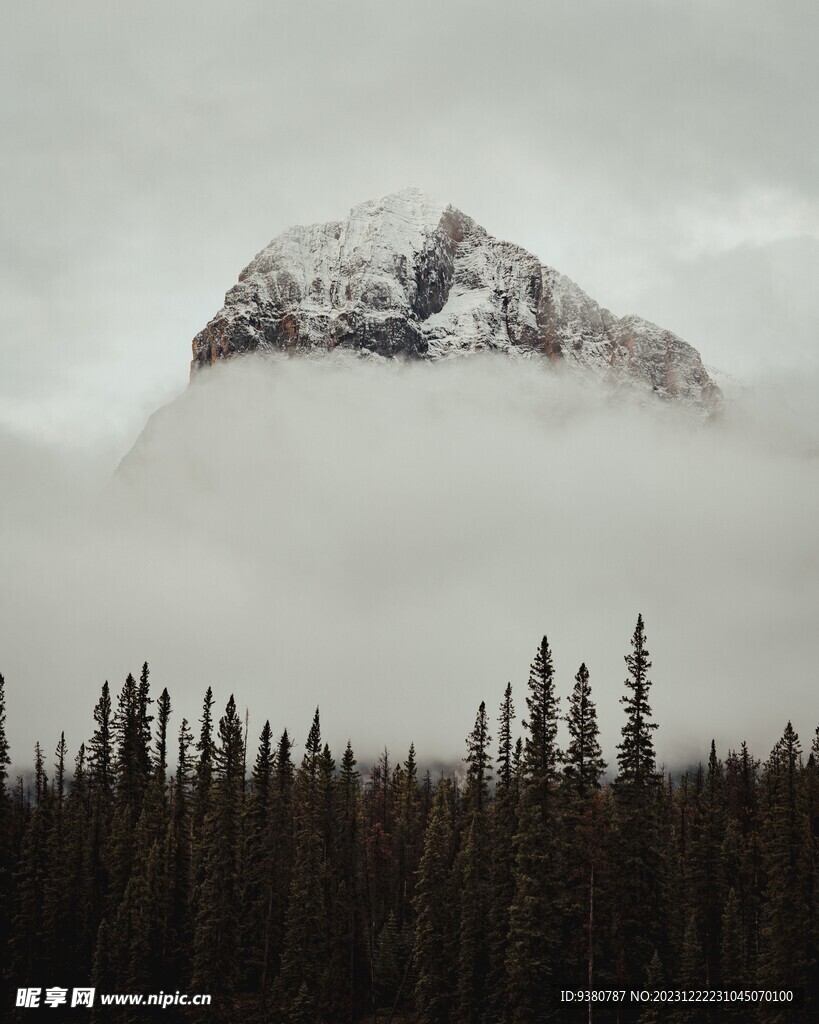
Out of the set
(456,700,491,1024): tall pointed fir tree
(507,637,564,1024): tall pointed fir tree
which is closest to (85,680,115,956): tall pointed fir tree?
(456,700,491,1024): tall pointed fir tree

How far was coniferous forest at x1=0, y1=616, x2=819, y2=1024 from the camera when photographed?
6362 centimetres

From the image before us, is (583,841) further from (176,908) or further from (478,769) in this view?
(176,908)

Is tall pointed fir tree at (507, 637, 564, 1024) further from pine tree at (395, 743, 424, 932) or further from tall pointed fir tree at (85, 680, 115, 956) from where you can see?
tall pointed fir tree at (85, 680, 115, 956)

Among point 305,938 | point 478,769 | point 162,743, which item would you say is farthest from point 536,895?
point 162,743

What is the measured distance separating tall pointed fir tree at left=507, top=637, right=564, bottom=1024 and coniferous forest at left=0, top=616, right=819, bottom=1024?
136 millimetres

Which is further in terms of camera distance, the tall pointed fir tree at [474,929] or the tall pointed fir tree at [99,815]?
the tall pointed fir tree at [99,815]

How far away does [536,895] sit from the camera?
63875 mm

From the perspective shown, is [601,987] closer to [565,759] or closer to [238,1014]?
[565,759]

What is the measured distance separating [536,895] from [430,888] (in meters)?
16.7

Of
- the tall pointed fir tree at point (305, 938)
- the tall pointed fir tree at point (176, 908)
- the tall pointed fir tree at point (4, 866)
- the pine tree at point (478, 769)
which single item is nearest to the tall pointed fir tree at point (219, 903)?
the tall pointed fir tree at point (176, 908)

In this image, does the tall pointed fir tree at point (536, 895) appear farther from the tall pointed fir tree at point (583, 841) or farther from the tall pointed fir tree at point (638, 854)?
the tall pointed fir tree at point (638, 854)

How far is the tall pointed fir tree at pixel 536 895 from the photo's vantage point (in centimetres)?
6259

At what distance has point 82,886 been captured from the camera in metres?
90.4

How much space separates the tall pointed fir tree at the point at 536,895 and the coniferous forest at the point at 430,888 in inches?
5.4
